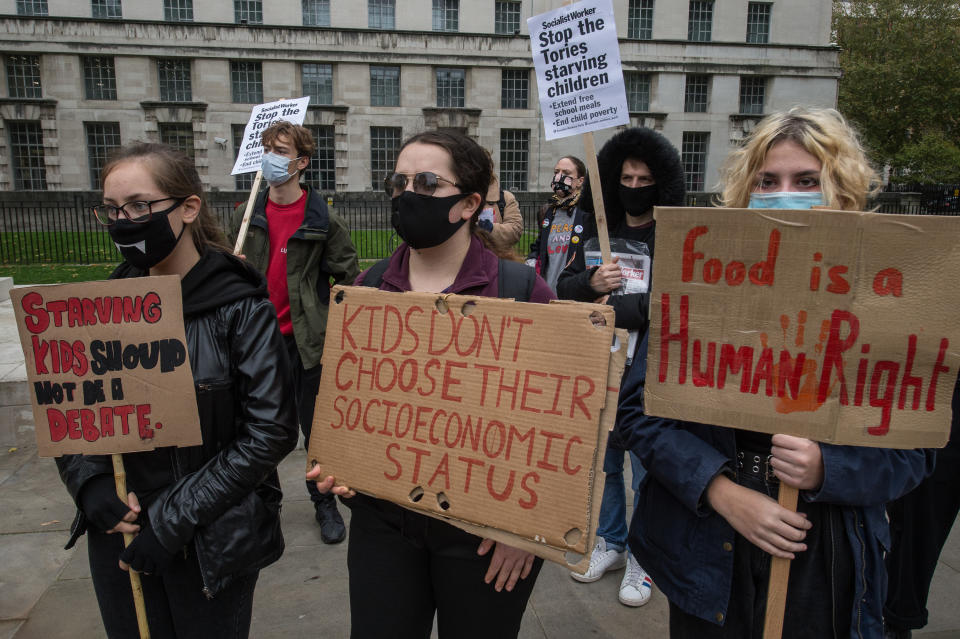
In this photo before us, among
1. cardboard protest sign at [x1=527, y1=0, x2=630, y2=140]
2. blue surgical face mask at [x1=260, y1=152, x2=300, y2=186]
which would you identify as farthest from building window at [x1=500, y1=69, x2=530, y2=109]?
cardboard protest sign at [x1=527, y1=0, x2=630, y2=140]

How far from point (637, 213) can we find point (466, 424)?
6.64 ft

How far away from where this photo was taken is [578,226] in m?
3.80

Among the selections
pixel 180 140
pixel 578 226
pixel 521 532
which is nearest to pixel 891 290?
pixel 521 532

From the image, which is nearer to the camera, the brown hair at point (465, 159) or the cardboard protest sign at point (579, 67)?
the brown hair at point (465, 159)

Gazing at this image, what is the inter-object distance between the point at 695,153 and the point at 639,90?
4496 millimetres

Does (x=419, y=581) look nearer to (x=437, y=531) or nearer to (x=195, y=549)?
(x=437, y=531)

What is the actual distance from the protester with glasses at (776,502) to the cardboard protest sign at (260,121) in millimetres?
3273

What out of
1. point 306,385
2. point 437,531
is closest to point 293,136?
point 306,385

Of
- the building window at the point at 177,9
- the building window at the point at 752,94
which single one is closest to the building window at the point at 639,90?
the building window at the point at 752,94

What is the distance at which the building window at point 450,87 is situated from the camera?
Result: 31719 mm

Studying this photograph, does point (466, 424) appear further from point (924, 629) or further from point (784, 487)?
point (924, 629)

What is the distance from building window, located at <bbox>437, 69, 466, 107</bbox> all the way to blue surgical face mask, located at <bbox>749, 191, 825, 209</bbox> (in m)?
31.8

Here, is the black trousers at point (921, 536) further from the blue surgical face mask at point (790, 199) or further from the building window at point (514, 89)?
the building window at point (514, 89)

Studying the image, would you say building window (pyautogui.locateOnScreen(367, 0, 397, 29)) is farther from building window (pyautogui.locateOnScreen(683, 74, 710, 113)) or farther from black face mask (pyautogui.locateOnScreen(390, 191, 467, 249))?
black face mask (pyautogui.locateOnScreen(390, 191, 467, 249))
